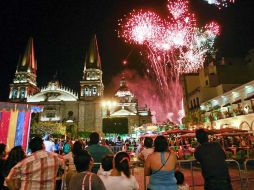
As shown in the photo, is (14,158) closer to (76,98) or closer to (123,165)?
(123,165)

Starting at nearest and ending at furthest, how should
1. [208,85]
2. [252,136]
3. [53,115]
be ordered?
[252,136] → [208,85] → [53,115]

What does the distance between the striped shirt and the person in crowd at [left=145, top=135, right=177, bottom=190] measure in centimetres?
141

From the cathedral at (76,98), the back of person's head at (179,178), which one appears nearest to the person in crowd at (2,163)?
the back of person's head at (179,178)

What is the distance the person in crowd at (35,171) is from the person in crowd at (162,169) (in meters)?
1.41

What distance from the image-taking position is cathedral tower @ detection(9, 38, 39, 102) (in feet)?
203

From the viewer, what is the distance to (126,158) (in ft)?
10.9

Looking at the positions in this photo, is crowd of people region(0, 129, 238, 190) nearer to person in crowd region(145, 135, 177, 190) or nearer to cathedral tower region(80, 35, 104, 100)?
person in crowd region(145, 135, 177, 190)

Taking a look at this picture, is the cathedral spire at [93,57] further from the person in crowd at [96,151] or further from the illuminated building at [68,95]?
the person in crowd at [96,151]

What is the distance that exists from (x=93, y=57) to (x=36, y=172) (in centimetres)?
6168

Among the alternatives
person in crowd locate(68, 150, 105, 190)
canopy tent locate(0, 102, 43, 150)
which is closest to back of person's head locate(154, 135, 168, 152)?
person in crowd locate(68, 150, 105, 190)

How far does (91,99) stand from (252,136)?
45801 millimetres

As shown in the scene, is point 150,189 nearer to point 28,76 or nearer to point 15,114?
point 15,114

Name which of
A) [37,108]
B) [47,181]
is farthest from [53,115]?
[47,181]

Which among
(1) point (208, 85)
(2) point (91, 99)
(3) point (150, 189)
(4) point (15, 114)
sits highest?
(2) point (91, 99)
